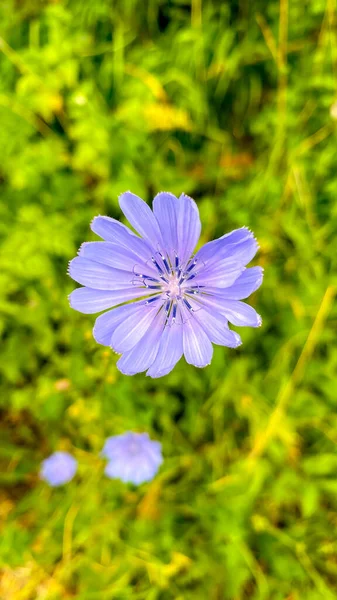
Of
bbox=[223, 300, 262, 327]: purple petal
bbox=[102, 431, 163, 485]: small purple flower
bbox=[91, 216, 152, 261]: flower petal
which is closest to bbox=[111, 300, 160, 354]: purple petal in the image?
bbox=[91, 216, 152, 261]: flower petal

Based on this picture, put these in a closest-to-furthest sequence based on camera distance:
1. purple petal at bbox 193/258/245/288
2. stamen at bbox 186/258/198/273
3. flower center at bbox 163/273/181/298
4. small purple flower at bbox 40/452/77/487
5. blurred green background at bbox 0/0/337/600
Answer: purple petal at bbox 193/258/245/288
stamen at bbox 186/258/198/273
flower center at bbox 163/273/181/298
blurred green background at bbox 0/0/337/600
small purple flower at bbox 40/452/77/487

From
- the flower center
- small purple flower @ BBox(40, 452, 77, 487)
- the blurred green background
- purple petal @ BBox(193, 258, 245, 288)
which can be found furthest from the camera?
small purple flower @ BBox(40, 452, 77, 487)

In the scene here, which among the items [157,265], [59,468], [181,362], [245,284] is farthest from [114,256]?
[59,468]

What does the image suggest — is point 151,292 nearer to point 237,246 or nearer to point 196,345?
point 196,345

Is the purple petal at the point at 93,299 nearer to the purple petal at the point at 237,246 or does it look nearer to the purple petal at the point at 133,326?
the purple petal at the point at 133,326

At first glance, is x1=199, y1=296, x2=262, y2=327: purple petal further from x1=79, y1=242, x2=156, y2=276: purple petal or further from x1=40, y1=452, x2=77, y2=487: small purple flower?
x1=40, y1=452, x2=77, y2=487: small purple flower

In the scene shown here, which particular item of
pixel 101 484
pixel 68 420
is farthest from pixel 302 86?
pixel 101 484

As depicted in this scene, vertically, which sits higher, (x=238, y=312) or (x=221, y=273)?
(x=221, y=273)

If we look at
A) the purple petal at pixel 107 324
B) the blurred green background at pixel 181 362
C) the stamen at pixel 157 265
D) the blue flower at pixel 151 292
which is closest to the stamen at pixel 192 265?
the blue flower at pixel 151 292
